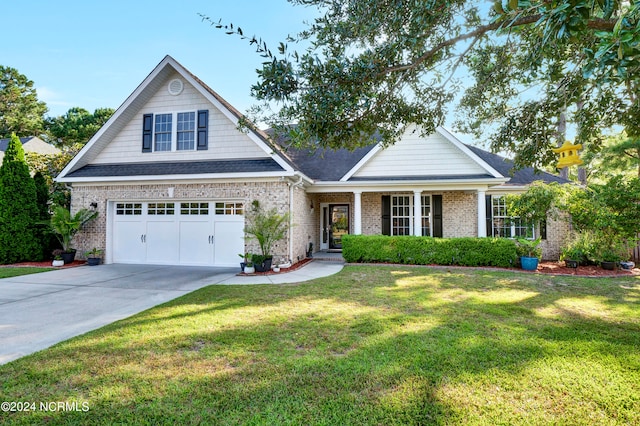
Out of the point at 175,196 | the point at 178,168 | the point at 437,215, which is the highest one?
the point at 178,168

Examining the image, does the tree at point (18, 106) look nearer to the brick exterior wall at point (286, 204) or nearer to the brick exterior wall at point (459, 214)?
the brick exterior wall at point (286, 204)

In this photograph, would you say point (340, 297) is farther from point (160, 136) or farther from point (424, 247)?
point (160, 136)

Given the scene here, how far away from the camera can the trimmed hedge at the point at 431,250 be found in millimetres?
10492

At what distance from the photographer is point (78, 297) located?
6.63 m

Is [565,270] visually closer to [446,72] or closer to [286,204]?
[446,72]

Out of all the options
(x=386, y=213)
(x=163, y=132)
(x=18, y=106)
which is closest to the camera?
(x=163, y=132)

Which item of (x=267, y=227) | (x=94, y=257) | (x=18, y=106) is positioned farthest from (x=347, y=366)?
(x=18, y=106)

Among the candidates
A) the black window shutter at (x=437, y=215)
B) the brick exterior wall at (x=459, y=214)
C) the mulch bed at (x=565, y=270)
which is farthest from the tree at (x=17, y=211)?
the brick exterior wall at (x=459, y=214)

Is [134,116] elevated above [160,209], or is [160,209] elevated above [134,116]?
[134,116]

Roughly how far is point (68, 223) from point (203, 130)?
19.0 feet

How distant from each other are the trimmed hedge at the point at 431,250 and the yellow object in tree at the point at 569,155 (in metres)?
4.69

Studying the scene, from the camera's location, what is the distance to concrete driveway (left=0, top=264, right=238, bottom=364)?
178 inches

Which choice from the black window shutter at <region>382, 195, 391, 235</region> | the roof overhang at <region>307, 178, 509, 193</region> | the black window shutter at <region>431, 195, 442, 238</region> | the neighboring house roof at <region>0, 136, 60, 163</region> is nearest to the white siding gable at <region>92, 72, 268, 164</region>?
the roof overhang at <region>307, 178, 509, 193</region>

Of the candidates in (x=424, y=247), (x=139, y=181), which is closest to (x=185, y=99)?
(x=139, y=181)
